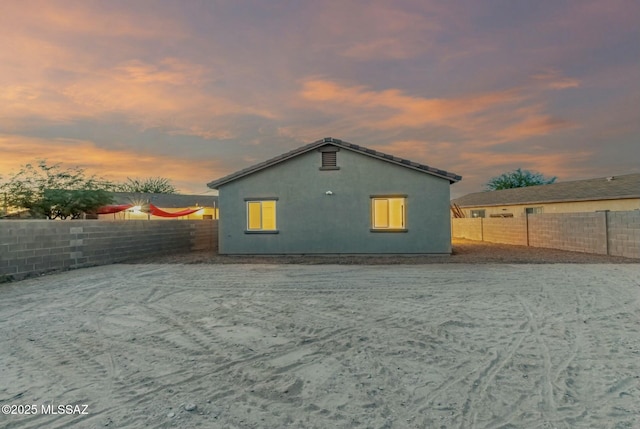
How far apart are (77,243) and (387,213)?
1082 centimetres

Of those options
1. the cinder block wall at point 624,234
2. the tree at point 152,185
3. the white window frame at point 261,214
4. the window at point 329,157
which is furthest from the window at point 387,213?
the tree at point 152,185

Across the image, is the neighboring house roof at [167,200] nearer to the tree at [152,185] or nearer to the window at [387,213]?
the tree at [152,185]

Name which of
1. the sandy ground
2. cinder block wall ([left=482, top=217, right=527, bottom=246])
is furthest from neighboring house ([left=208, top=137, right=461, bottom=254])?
cinder block wall ([left=482, top=217, right=527, bottom=246])

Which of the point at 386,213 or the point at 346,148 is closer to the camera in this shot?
the point at 346,148

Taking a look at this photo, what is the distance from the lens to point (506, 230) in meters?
19.1

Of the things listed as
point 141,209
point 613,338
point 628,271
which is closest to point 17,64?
point 141,209

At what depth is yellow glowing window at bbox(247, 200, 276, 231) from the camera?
1462 cm

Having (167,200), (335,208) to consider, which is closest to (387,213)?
(335,208)

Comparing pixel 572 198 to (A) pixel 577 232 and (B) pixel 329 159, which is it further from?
(B) pixel 329 159

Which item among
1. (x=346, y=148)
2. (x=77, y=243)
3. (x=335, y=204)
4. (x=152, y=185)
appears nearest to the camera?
(x=77, y=243)

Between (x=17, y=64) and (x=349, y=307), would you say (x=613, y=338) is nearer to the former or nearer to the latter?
(x=349, y=307)

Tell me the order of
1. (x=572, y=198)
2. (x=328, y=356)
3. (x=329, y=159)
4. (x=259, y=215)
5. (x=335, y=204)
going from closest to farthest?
(x=328, y=356) → (x=335, y=204) → (x=329, y=159) → (x=259, y=215) → (x=572, y=198)

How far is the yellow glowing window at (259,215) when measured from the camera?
1462 cm

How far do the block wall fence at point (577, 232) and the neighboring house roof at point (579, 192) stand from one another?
5.12 metres
